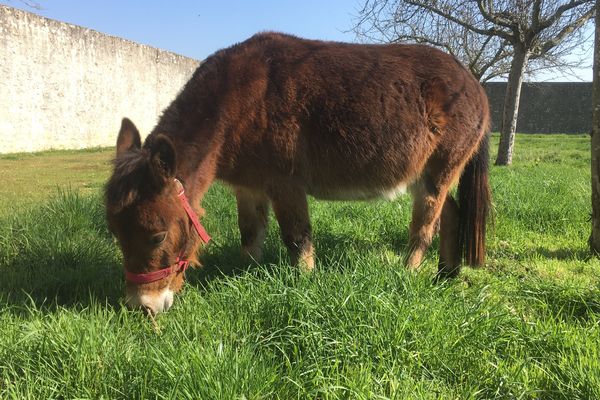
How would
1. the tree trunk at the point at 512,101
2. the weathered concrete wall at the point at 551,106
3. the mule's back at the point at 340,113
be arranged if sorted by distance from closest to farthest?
the mule's back at the point at 340,113 < the tree trunk at the point at 512,101 < the weathered concrete wall at the point at 551,106

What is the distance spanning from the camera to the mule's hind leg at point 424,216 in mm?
3723

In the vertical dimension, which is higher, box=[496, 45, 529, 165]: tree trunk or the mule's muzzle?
box=[496, 45, 529, 165]: tree trunk

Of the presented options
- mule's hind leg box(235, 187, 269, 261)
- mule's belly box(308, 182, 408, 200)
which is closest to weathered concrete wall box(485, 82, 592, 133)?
mule's belly box(308, 182, 408, 200)

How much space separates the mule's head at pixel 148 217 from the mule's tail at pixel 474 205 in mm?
2574

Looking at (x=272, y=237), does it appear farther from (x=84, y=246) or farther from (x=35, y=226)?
(x=35, y=226)

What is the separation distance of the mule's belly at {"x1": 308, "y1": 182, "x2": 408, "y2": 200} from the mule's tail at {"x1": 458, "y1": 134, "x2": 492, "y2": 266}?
0.64 m

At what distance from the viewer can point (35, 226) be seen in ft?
14.0

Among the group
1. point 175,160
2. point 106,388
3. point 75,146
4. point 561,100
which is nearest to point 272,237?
point 175,160

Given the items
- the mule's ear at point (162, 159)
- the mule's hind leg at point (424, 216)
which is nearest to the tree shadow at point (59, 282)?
the mule's ear at point (162, 159)

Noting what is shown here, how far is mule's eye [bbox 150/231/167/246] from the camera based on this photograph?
2.58 meters

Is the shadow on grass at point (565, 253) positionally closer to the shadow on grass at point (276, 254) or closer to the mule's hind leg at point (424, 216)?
the shadow on grass at point (276, 254)

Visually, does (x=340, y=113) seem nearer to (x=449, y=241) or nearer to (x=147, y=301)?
(x=449, y=241)

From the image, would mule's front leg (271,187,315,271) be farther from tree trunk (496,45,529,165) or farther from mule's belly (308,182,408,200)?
tree trunk (496,45,529,165)

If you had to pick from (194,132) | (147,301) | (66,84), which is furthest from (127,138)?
(66,84)
